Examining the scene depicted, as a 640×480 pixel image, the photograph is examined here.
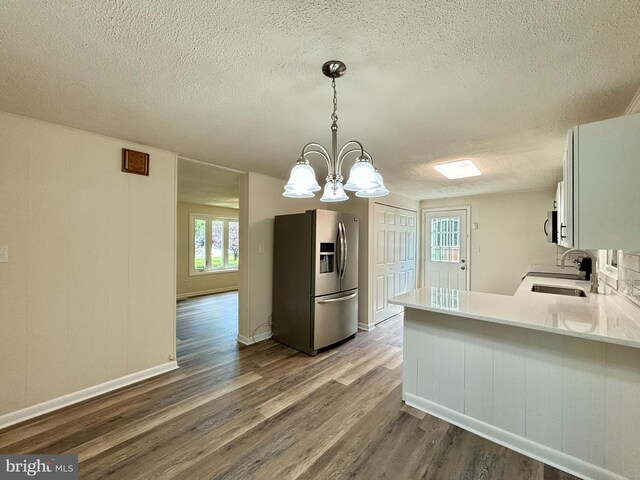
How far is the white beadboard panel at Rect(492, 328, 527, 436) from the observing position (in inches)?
70.6

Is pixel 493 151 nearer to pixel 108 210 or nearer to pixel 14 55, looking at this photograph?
pixel 14 55

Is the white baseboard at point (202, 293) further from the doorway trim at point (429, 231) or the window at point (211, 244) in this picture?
the doorway trim at point (429, 231)

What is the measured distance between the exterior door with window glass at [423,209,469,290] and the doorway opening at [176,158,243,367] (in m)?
3.72

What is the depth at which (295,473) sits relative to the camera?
159cm

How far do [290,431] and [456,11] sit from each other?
2.51 meters

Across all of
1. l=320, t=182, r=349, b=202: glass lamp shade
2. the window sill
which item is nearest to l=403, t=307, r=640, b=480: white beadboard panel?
l=320, t=182, r=349, b=202: glass lamp shade

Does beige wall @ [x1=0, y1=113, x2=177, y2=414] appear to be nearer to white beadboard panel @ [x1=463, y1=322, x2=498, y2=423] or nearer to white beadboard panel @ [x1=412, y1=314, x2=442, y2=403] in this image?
white beadboard panel @ [x1=412, y1=314, x2=442, y2=403]

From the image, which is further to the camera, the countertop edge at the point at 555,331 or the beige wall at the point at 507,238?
the beige wall at the point at 507,238

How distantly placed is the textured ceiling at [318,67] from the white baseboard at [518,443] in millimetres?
2142

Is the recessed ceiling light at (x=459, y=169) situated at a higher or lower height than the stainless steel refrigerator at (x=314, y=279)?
higher

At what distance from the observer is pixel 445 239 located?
5375 mm

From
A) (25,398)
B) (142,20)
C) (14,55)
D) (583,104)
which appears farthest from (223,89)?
(25,398)

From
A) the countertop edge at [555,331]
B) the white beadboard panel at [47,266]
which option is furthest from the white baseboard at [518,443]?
the white beadboard panel at [47,266]

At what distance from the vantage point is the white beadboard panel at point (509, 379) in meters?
1.79
